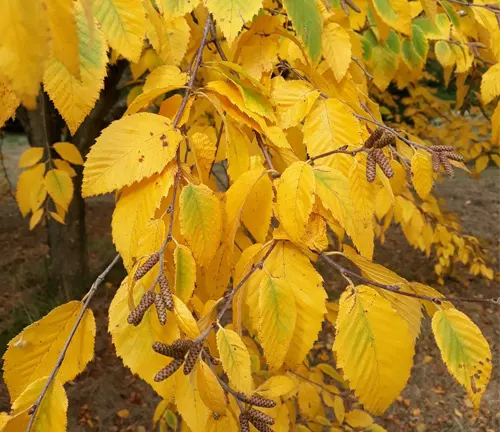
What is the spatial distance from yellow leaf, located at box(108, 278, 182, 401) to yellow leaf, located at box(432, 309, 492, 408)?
0.27m

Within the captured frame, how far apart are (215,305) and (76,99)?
285 mm

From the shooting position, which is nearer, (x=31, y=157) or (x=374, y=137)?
(x=374, y=137)

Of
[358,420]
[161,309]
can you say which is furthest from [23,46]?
[358,420]

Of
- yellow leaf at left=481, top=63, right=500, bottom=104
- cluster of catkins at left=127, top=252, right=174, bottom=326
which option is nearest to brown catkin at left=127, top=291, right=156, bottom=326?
cluster of catkins at left=127, top=252, right=174, bottom=326

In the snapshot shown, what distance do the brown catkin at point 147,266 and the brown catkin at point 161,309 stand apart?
3 centimetres

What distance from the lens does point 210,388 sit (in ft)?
1.53

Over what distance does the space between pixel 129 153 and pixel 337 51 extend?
386 millimetres

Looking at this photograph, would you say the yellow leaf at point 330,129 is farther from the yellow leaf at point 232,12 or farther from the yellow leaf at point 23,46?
the yellow leaf at point 23,46

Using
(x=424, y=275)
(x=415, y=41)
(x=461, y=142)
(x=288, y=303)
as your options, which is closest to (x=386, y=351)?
(x=288, y=303)

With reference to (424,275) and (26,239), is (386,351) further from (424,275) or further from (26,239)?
(26,239)

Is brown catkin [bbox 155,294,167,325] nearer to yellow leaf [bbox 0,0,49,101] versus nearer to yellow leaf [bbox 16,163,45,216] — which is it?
yellow leaf [bbox 0,0,49,101]

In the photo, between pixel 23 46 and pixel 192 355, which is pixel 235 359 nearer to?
pixel 192 355

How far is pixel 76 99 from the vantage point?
0.57 metres

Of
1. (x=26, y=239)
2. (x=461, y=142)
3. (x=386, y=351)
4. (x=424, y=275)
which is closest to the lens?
(x=386, y=351)
